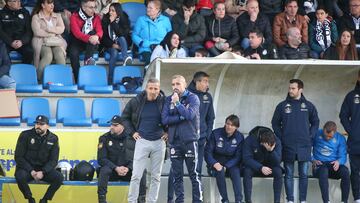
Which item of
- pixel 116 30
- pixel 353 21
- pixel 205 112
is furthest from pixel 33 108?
pixel 353 21

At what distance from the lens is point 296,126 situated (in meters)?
17.9

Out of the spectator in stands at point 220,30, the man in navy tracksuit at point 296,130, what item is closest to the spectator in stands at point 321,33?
the spectator in stands at point 220,30

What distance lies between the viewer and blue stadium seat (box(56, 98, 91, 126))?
746 inches

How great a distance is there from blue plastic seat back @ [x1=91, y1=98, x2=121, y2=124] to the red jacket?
1.25 m

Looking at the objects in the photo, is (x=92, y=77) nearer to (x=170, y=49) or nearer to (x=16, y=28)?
→ (x=170, y=49)

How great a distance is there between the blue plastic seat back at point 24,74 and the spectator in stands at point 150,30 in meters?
1.80

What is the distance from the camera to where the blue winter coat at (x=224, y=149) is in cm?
1775

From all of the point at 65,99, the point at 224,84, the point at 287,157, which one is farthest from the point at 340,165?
the point at 65,99

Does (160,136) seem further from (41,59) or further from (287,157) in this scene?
(41,59)

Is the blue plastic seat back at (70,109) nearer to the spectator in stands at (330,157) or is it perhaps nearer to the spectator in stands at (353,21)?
the spectator in stands at (330,157)

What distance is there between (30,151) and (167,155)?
2013mm

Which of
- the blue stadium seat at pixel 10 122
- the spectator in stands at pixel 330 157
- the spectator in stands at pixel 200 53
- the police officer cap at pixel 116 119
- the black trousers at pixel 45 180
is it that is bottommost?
the black trousers at pixel 45 180

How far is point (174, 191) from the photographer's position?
16.7m

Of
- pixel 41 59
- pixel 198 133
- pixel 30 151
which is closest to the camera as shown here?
pixel 198 133
